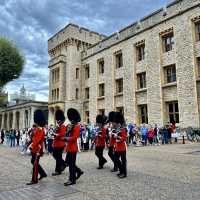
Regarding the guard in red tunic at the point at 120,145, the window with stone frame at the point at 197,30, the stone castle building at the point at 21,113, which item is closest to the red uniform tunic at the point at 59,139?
the guard in red tunic at the point at 120,145

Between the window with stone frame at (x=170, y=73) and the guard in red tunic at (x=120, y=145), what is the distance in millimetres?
15294

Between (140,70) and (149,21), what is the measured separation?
5299mm

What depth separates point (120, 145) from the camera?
24.4ft

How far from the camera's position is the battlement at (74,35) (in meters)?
35.2

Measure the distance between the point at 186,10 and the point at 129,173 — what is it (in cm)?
1828

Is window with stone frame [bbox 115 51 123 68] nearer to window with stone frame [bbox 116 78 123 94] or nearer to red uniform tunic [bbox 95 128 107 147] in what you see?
window with stone frame [bbox 116 78 123 94]

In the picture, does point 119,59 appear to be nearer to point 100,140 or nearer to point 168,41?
point 168,41

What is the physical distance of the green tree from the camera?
2456 centimetres

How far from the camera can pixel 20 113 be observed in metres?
44.8

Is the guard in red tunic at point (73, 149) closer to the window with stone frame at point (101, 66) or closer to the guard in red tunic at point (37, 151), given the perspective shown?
the guard in red tunic at point (37, 151)

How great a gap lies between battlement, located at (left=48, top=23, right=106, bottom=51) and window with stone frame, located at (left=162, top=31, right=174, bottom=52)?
16502mm

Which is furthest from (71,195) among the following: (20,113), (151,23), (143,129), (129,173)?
(20,113)

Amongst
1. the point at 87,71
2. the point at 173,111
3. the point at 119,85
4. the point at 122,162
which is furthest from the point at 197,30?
the point at 87,71

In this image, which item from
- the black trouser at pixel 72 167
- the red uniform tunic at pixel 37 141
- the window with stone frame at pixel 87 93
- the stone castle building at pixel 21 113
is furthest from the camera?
the stone castle building at pixel 21 113
